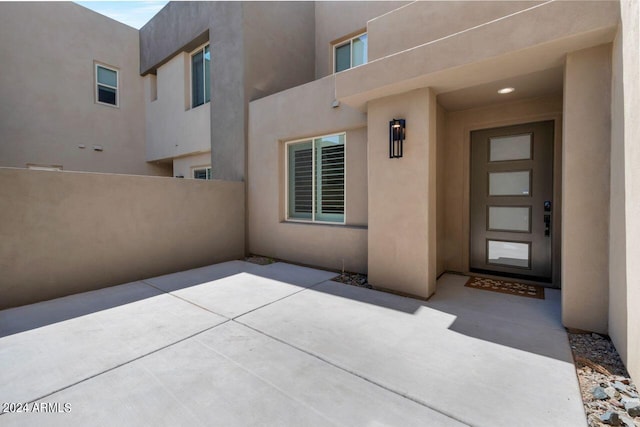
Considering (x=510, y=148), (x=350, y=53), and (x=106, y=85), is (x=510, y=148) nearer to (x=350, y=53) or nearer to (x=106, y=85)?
(x=350, y=53)

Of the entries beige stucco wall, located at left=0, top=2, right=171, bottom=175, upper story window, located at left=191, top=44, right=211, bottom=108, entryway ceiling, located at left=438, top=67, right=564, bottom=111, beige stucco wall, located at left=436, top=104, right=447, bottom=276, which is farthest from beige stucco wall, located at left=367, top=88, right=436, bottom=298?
beige stucco wall, located at left=0, top=2, right=171, bottom=175

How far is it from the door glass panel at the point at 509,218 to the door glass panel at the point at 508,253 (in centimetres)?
26

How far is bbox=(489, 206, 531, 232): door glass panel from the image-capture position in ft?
15.5

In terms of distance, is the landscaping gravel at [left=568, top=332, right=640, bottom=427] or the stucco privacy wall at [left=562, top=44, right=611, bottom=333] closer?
the landscaping gravel at [left=568, top=332, right=640, bottom=427]

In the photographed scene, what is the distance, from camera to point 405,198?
421 cm

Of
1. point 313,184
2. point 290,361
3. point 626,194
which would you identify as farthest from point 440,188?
point 290,361

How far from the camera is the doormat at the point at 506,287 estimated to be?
4250 mm

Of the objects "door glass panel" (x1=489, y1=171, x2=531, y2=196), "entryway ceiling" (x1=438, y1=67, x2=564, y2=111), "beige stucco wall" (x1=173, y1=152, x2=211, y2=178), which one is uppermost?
"entryway ceiling" (x1=438, y1=67, x2=564, y2=111)

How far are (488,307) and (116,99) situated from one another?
486 inches

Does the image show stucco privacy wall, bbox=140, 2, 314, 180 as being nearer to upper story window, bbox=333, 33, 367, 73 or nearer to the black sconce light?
upper story window, bbox=333, 33, 367, 73

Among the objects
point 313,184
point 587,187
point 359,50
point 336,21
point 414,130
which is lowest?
point 587,187

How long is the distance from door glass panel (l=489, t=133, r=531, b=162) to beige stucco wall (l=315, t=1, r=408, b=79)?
14.1ft

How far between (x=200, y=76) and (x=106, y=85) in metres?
3.86

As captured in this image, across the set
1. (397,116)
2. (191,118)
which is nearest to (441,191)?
(397,116)
